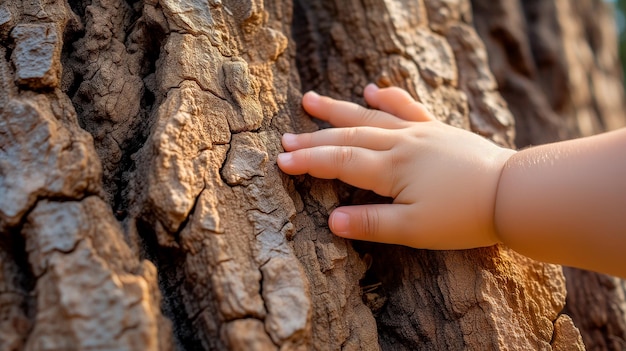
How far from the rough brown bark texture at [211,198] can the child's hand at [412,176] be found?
0.26 ft

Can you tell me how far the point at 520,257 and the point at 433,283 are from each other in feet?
0.95

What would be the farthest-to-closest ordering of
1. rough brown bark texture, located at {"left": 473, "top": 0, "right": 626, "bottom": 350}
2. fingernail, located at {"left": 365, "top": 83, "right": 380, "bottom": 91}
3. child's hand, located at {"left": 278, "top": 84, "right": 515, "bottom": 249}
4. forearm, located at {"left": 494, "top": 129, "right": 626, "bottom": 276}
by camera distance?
rough brown bark texture, located at {"left": 473, "top": 0, "right": 626, "bottom": 350} < fingernail, located at {"left": 365, "top": 83, "right": 380, "bottom": 91} < child's hand, located at {"left": 278, "top": 84, "right": 515, "bottom": 249} < forearm, located at {"left": 494, "top": 129, "right": 626, "bottom": 276}

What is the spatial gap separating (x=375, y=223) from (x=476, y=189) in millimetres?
274

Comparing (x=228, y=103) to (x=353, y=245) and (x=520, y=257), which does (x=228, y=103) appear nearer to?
(x=353, y=245)

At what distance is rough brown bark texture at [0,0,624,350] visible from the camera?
975 millimetres

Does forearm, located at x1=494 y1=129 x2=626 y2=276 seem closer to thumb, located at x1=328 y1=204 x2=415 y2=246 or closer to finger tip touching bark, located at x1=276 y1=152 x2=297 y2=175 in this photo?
thumb, located at x1=328 y1=204 x2=415 y2=246

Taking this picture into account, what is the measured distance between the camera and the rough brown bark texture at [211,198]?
975 mm

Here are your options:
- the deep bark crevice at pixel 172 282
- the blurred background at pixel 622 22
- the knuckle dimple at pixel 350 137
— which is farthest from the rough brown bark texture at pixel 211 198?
the blurred background at pixel 622 22

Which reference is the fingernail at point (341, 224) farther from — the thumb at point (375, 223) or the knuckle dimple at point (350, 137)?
the knuckle dimple at point (350, 137)

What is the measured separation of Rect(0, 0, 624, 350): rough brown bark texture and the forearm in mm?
176

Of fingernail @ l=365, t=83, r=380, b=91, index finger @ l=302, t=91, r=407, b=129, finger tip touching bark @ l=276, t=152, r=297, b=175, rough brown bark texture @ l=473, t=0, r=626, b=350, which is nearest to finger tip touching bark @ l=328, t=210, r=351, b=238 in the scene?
finger tip touching bark @ l=276, t=152, r=297, b=175

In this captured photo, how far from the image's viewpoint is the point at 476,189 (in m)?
1.26

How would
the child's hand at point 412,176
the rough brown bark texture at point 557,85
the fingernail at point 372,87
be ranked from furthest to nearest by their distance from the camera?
the rough brown bark texture at point 557,85, the fingernail at point 372,87, the child's hand at point 412,176

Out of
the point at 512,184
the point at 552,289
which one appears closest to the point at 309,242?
the point at 512,184
